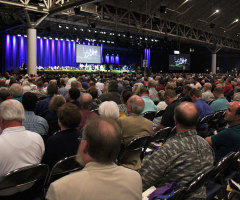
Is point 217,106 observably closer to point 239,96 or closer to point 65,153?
point 239,96

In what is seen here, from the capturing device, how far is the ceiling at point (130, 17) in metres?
15.1

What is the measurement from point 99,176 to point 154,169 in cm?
100

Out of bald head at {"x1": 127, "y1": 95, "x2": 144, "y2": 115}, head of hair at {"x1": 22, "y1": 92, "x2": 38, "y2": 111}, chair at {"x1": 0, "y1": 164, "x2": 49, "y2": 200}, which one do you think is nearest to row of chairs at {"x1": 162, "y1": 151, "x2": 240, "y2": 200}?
chair at {"x1": 0, "y1": 164, "x2": 49, "y2": 200}

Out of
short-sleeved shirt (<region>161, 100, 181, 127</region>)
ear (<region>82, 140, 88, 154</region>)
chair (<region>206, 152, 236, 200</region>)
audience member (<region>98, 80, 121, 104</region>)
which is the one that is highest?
ear (<region>82, 140, 88, 154</region>)

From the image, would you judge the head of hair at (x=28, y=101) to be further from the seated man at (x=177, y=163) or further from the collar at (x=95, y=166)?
the collar at (x=95, y=166)

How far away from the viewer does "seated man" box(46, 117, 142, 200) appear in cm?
131

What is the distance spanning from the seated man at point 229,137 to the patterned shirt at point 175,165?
1152mm

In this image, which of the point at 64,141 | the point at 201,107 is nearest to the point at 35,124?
the point at 64,141

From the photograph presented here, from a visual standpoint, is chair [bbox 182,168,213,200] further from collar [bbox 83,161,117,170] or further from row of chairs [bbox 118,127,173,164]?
row of chairs [bbox 118,127,173,164]

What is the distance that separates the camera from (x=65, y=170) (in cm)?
270

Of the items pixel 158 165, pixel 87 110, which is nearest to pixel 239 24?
pixel 87 110

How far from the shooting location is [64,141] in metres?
2.88

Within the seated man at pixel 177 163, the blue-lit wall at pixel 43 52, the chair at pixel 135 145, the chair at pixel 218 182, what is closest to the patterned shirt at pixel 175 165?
the seated man at pixel 177 163

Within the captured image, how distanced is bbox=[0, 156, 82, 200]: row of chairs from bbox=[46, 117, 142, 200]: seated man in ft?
3.41
